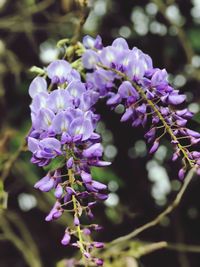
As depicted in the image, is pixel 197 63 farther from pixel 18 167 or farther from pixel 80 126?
pixel 80 126

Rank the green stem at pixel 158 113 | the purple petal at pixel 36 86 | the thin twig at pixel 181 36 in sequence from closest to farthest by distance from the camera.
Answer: the green stem at pixel 158 113 → the purple petal at pixel 36 86 → the thin twig at pixel 181 36

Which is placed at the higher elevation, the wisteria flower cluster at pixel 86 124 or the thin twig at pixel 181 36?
the wisteria flower cluster at pixel 86 124

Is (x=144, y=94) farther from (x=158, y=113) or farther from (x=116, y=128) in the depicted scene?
(x=116, y=128)

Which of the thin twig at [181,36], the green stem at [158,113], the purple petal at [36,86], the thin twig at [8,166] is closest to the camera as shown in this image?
the green stem at [158,113]

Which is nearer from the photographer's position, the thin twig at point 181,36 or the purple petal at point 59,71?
the purple petal at point 59,71

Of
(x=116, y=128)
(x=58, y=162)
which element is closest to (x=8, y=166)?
(x=116, y=128)

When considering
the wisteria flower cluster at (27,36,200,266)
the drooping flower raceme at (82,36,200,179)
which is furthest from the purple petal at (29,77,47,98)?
the drooping flower raceme at (82,36,200,179)

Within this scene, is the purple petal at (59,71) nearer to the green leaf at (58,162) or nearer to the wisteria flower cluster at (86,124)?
the wisteria flower cluster at (86,124)

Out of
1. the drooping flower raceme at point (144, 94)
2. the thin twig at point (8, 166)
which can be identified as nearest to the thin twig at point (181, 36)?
the thin twig at point (8, 166)

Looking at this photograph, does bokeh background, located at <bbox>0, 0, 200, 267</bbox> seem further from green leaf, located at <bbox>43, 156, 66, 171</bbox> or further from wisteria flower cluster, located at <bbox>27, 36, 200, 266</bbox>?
green leaf, located at <bbox>43, 156, 66, 171</bbox>
